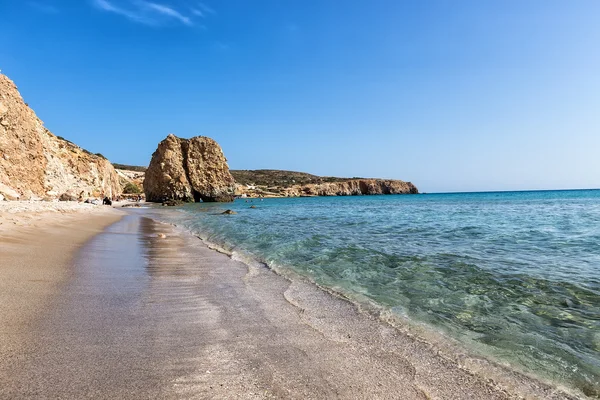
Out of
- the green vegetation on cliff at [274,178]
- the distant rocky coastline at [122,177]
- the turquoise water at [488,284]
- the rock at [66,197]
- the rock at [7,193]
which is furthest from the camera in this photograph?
the green vegetation on cliff at [274,178]

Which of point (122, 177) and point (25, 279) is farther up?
point (122, 177)

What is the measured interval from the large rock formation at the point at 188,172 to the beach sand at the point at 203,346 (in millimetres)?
70260

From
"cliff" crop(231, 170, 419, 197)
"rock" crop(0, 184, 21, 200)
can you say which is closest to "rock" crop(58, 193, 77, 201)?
"rock" crop(0, 184, 21, 200)

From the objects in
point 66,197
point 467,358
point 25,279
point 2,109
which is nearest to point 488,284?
point 467,358

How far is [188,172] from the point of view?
75562mm

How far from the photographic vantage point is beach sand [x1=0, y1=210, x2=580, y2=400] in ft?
9.32

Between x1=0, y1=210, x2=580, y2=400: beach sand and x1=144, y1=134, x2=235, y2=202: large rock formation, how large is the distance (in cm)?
7026

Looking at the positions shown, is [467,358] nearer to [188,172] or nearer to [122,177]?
[188,172]

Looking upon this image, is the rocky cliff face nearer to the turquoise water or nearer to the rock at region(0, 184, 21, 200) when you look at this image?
the rock at region(0, 184, 21, 200)

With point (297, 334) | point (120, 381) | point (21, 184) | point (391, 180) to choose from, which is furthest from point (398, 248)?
point (391, 180)

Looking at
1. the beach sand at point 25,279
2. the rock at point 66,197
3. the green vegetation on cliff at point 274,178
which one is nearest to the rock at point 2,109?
the rock at point 66,197

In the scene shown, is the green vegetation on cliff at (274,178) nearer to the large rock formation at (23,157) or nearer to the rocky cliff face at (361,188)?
the rocky cliff face at (361,188)

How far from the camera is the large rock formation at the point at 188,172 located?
73.3m

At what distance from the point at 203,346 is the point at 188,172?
7601 centimetres
